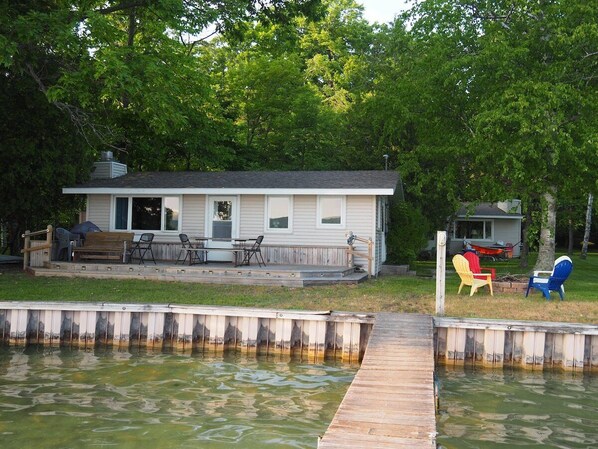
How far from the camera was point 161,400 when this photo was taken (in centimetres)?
859

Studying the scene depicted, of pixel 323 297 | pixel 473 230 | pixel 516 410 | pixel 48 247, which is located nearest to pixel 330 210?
pixel 323 297

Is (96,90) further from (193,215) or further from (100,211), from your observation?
(193,215)

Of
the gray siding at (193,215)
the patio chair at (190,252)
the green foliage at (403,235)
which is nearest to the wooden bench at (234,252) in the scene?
the patio chair at (190,252)

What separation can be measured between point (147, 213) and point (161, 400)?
12558 millimetres

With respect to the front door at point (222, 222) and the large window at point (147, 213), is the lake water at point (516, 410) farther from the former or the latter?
the large window at point (147, 213)

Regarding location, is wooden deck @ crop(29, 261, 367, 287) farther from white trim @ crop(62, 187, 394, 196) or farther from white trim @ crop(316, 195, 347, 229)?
white trim @ crop(62, 187, 394, 196)

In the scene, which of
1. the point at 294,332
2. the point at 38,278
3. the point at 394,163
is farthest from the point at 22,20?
the point at 394,163

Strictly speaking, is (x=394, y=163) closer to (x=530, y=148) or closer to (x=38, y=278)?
(x=530, y=148)

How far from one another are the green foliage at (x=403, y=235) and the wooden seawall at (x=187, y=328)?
12320mm

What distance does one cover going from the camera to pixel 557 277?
13.3 meters

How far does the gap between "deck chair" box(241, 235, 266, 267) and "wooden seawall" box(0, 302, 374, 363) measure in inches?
244

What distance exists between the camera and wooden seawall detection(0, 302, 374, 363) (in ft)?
36.4

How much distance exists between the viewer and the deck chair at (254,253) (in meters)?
17.9

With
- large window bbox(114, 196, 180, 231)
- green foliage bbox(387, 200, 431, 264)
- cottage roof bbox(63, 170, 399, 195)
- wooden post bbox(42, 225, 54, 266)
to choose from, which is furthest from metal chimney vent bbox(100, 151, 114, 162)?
green foliage bbox(387, 200, 431, 264)
